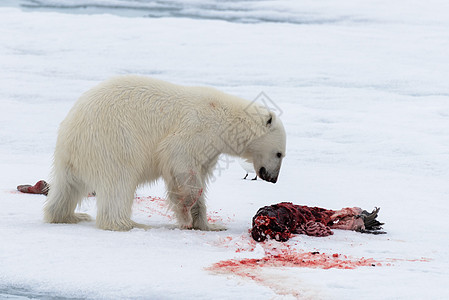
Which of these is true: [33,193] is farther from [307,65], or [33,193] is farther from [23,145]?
[307,65]

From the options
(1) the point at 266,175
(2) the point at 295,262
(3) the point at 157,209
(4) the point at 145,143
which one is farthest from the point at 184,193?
(2) the point at 295,262

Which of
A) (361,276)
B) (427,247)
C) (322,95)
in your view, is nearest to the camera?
(361,276)

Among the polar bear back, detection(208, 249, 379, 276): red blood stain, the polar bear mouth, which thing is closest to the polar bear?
the polar bear back

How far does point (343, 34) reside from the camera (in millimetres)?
15672

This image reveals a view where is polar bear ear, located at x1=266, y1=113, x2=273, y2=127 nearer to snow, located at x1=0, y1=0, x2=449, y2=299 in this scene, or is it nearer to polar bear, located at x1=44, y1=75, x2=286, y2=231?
polar bear, located at x1=44, y1=75, x2=286, y2=231

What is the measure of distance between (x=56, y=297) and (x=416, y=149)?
5950 mm

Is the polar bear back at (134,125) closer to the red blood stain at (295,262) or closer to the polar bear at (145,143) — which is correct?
the polar bear at (145,143)

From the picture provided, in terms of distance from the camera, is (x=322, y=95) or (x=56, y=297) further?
(x=322, y=95)

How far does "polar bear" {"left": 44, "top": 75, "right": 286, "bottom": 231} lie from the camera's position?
451 cm

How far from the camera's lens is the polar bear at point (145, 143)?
451 centimetres

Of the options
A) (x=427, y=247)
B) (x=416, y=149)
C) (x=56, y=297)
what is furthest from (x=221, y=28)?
(x=56, y=297)

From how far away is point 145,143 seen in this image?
183 inches

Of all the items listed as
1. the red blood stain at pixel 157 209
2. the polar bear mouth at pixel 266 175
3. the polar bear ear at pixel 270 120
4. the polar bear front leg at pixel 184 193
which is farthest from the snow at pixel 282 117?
the polar bear ear at pixel 270 120

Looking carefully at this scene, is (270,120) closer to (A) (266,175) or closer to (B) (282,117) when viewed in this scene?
(A) (266,175)
